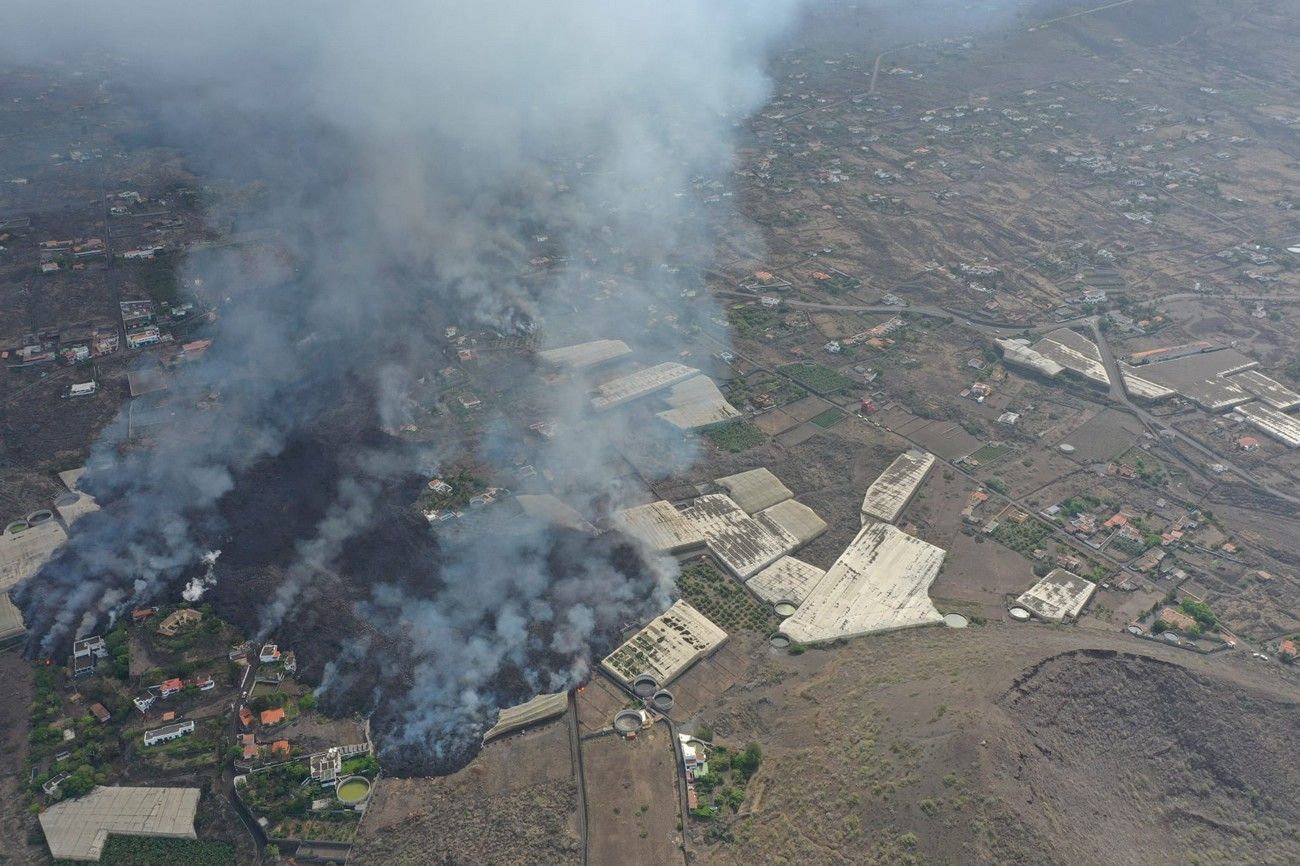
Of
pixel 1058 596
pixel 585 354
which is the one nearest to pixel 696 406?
pixel 585 354

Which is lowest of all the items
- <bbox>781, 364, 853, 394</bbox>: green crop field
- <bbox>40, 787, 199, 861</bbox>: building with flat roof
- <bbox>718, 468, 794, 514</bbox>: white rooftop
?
<bbox>781, 364, 853, 394</bbox>: green crop field

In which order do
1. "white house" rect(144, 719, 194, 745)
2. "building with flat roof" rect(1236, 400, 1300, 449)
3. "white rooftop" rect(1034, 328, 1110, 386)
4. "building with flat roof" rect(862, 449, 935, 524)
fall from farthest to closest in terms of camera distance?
"white rooftop" rect(1034, 328, 1110, 386) < "building with flat roof" rect(1236, 400, 1300, 449) < "building with flat roof" rect(862, 449, 935, 524) < "white house" rect(144, 719, 194, 745)

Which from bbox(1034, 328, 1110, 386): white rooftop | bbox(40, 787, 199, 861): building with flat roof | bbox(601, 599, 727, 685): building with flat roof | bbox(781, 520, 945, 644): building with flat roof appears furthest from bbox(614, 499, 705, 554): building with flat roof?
bbox(1034, 328, 1110, 386): white rooftop

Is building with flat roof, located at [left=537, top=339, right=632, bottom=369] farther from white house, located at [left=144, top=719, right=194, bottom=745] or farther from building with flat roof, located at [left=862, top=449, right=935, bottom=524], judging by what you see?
white house, located at [left=144, top=719, right=194, bottom=745]

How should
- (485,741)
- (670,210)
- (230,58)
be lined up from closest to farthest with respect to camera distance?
(485,741) < (670,210) < (230,58)

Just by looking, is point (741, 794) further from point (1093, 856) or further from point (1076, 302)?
point (1076, 302)

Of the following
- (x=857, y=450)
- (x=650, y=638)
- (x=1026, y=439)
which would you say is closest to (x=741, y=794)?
(x=650, y=638)
